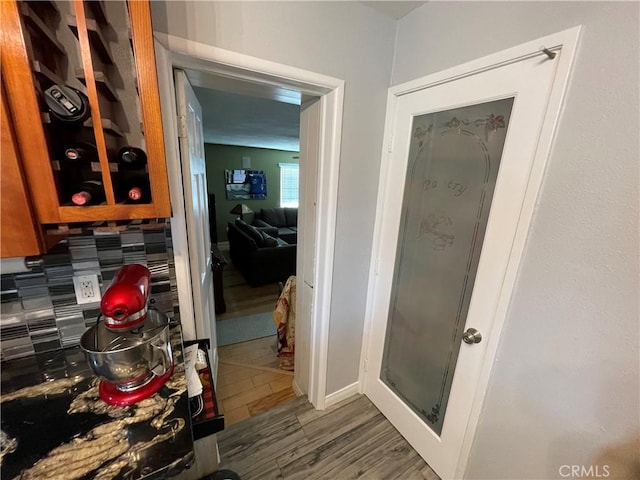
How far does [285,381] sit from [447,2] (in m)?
2.60

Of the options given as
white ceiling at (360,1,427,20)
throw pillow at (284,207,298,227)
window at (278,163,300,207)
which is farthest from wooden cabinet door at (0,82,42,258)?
window at (278,163,300,207)

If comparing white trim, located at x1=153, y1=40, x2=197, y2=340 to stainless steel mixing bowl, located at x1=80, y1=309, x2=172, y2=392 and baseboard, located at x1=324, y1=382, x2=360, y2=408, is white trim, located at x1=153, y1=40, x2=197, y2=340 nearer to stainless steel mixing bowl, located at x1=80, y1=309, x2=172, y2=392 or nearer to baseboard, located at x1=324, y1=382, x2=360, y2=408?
stainless steel mixing bowl, located at x1=80, y1=309, x2=172, y2=392

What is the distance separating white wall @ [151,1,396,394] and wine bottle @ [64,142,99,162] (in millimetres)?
520

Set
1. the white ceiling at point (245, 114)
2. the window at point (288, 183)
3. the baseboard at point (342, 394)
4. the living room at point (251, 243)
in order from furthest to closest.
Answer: the window at point (288, 183) < the white ceiling at point (245, 114) < the living room at point (251, 243) < the baseboard at point (342, 394)

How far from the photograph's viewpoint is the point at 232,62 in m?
1.01

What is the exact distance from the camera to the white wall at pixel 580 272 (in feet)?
2.36

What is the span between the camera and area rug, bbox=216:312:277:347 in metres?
2.59

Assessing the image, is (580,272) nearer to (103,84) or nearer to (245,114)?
(103,84)

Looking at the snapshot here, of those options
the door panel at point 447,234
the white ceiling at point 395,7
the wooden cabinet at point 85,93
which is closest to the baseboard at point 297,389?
the door panel at point 447,234

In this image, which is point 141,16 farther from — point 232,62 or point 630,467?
point 630,467

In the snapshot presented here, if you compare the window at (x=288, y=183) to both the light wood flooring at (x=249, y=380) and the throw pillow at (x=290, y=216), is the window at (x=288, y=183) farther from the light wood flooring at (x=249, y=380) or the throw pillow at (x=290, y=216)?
the light wood flooring at (x=249, y=380)

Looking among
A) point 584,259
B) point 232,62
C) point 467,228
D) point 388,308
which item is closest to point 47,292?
point 232,62

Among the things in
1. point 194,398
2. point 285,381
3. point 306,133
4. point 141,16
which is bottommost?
point 285,381

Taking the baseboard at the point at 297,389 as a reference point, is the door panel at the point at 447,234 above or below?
above
